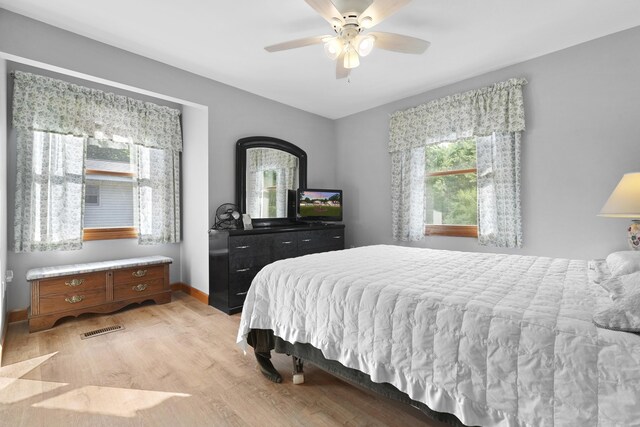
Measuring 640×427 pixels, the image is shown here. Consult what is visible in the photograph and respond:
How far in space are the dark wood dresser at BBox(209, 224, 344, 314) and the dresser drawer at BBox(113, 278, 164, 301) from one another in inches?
24.9

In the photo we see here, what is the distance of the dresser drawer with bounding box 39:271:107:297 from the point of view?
281 cm

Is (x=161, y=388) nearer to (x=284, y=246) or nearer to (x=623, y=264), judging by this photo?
(x=284, y=246)

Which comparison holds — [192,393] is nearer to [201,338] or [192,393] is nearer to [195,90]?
[201,338]

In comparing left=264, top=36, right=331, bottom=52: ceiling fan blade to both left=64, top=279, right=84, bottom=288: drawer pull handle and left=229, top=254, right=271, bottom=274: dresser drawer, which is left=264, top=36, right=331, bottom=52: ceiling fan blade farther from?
left=64, top=279, right=84, bottom=288: drawer pull handle

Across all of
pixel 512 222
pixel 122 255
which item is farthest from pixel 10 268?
pixel 512 222

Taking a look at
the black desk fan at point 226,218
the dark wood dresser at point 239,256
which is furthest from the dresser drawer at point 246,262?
the black desk fan at point 226,218

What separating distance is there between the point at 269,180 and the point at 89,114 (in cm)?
211

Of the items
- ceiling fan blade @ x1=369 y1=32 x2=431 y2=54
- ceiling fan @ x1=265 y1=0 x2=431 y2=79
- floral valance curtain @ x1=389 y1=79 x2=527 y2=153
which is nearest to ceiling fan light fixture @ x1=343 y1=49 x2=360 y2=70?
ceiling fan @ x1=265 y1=0 x2=431 y2=79

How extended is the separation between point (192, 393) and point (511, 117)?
3.70 meters

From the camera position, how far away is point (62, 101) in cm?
308

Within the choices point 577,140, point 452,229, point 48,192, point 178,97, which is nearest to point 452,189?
point 452,229

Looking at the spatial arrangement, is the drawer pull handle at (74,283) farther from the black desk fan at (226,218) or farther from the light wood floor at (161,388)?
the black desk fan at (226,218)

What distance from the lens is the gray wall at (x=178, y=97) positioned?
8.03 ft

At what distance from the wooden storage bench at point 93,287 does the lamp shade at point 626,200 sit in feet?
14.0
